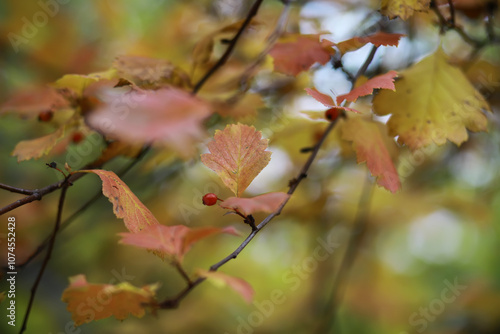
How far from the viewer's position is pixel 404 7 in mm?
766

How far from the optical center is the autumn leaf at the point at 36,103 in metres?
0.93

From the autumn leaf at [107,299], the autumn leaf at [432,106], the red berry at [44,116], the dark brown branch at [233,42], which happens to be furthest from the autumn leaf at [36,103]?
the autumn leaf at [432,106]

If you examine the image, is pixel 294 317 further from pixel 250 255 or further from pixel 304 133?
pixel 304 133

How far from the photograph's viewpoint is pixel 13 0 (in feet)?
6.02

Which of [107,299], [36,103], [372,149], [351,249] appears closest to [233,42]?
[372,149]

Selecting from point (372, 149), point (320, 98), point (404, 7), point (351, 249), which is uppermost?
point (404, 7)

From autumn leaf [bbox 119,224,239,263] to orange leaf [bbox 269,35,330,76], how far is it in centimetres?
41

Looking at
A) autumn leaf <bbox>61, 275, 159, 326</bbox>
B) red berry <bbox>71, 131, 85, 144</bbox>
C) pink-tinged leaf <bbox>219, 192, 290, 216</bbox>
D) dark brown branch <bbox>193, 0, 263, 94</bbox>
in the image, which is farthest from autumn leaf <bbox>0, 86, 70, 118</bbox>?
pink-tinged leaf <bbox>219, 192, 290, 216</bbox>

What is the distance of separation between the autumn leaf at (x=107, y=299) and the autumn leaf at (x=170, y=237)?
9cm

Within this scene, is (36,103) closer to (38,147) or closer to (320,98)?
(38,147)

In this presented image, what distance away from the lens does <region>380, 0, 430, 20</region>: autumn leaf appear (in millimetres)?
757

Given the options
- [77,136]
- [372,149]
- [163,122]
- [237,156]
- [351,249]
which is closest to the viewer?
[163,122]

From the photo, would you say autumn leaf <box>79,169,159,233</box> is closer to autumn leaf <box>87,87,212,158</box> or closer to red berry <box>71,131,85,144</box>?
autumn leaf <box>87,87,212,158</box>

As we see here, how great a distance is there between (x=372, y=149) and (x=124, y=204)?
50 centimetres
